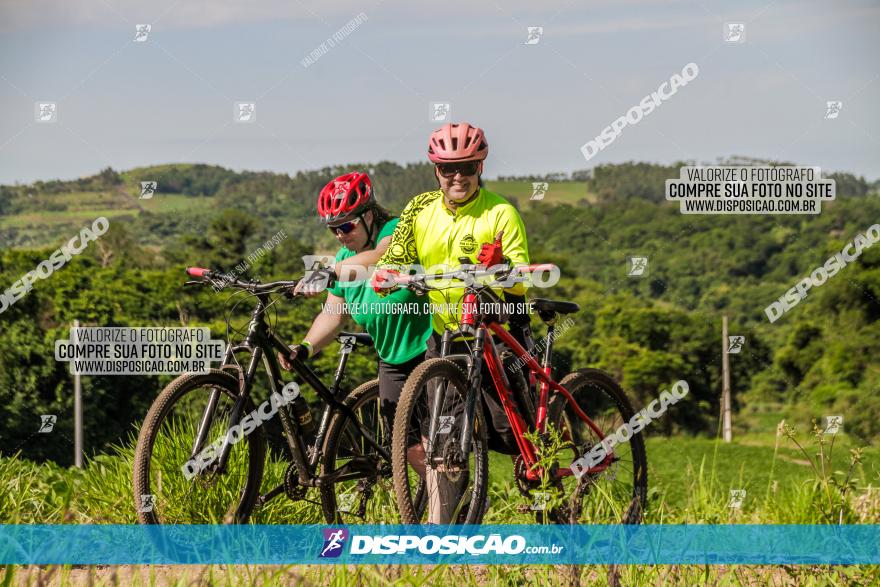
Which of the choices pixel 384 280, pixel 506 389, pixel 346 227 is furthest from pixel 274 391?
pixel 506 389

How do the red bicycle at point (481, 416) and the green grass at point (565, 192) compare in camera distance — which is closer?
the red bicycle at point (481, 416)

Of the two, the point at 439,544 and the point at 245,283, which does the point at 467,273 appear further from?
the point at 439,544

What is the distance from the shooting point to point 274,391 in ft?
17.9

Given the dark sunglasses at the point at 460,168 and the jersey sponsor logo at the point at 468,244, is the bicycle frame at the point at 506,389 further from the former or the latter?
the dark sunglasses at the point at 460,168

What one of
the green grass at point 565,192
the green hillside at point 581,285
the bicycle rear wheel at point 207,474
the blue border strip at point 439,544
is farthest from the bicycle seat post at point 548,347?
the green grass at point 565,192

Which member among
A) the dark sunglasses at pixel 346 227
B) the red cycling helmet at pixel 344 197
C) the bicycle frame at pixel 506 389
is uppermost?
the red cycling helmet at pixel 344 197

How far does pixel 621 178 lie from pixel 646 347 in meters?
51.4

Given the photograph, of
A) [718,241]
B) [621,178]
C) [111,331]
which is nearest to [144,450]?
[111,331]

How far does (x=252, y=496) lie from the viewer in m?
5.48

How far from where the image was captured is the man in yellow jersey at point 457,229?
528 cm

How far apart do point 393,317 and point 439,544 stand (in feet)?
4.49

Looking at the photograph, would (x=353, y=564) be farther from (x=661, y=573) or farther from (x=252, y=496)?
(x=661, y=573)

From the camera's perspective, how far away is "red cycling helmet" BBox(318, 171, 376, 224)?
5691 millimetres

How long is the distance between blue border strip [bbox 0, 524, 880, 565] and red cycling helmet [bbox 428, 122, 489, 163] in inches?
69.2
